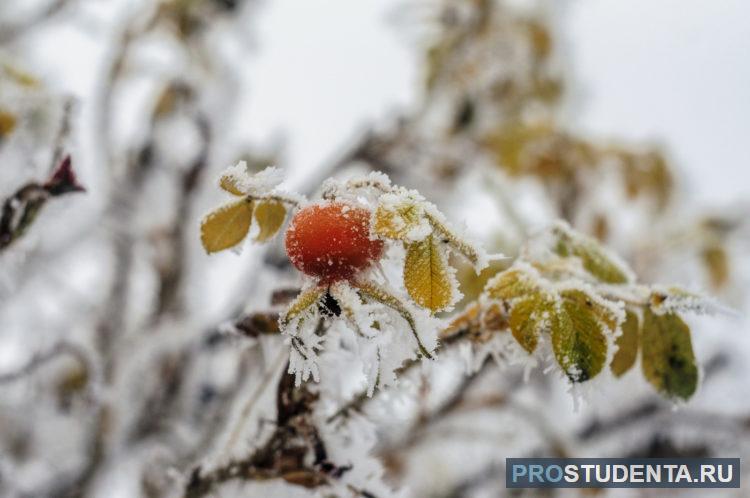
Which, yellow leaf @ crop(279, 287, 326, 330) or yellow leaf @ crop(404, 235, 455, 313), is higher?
yellow leaf @ crop(404, 235, 455, 313)

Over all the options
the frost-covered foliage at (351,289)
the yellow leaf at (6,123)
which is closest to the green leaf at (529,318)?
the frost-covered foliage at (351,289)

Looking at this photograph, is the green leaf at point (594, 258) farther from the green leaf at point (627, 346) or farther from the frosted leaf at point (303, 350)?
the frosted leaf at point (303, 350)

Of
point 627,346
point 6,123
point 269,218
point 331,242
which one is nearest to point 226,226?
point 269,218

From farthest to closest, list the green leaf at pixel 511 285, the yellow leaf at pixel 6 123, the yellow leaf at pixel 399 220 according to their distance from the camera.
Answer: the yellow leaf at pixel 6 123
the green leaf at pixel 511 285
the yellow leaf at pixel 399 220

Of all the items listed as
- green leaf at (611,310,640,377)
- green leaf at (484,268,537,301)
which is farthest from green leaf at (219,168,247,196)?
green leaf at (611,310,640,377)

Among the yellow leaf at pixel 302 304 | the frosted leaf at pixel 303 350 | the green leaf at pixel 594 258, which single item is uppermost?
the green leaf at pixel 594 258

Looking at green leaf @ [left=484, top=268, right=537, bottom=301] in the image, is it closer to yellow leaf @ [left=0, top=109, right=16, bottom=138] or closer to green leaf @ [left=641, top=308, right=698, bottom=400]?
green leaf @ [left=641, top=308, right=698, bottom=400]

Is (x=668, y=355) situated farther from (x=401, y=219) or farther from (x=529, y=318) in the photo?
(x=401, y=219)
